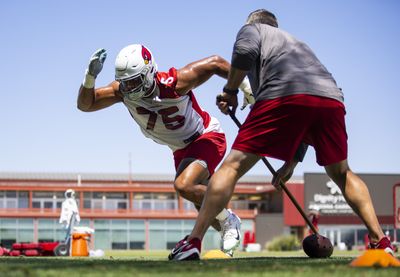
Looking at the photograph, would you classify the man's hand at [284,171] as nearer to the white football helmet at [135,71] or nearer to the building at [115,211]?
the white football helmet at [135,71]

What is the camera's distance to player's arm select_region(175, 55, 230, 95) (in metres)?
8.04

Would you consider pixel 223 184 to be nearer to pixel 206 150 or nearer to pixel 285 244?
pixel 206 150

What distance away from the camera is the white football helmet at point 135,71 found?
786 centimetres

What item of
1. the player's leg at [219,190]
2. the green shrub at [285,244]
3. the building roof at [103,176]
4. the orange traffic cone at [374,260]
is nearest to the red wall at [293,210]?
the green shrub at [285,244]

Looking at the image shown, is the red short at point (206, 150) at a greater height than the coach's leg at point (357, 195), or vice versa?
the red short at point (206, 150)

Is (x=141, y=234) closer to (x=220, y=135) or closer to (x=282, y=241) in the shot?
(x=282, y=241)

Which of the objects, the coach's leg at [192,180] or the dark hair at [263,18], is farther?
the coach's leg at [192,180]

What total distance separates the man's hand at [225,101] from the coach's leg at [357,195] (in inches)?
38.8

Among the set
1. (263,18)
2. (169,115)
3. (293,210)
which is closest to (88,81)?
(169,115)

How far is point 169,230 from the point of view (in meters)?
76.2

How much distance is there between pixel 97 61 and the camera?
8.25 m

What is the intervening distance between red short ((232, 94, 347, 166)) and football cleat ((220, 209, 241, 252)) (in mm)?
2746

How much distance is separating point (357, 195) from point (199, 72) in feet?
7.82

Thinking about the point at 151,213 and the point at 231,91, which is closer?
the point at 231,91
